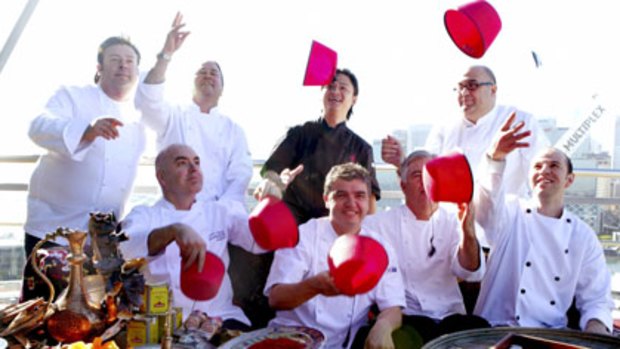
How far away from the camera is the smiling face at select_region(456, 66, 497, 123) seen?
242 cm

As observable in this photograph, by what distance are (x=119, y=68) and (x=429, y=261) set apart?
1563 mm

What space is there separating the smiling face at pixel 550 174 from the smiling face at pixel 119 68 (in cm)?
175

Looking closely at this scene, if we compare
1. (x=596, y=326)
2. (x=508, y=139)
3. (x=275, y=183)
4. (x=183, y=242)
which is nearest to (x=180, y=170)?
(x=275, y=183)

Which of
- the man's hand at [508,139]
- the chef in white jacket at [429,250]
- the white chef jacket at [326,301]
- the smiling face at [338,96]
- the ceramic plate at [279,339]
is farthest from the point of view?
the smiling face at [338,96]

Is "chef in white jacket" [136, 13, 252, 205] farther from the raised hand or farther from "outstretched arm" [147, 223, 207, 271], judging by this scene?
"outstretched arm" [147, 223, 207, 271]

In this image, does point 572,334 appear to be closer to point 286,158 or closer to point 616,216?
point 286,158

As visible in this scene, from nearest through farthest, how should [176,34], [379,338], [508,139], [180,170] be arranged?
[379,338] < [508,139] < [180,170] < [176,34]

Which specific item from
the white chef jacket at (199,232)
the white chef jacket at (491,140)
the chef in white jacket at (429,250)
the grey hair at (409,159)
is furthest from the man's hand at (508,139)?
the white chef jacket at (199,232)

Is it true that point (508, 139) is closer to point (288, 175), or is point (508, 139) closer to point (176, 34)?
point (288, 175)

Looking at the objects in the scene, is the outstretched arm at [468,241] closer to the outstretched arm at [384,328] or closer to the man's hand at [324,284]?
the outstretched arm at [384,328]

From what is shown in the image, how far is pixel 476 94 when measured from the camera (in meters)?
2.45

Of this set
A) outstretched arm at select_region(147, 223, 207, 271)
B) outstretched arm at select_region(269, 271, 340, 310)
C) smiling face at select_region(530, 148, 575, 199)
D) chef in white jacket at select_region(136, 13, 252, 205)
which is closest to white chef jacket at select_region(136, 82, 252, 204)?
chef in white jacket at select_region(136, 13, 252, 205)

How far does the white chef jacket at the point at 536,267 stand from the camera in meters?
2.04

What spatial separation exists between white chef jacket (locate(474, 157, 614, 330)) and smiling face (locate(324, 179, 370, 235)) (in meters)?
0.48
